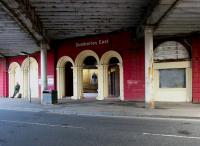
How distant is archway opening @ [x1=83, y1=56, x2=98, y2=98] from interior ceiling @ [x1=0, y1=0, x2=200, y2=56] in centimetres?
336

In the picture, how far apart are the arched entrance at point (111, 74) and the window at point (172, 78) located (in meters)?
3.25

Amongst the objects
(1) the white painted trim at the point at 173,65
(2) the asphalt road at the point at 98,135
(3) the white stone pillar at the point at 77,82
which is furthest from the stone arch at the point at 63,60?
(2) the asphalt road at the point at 98,135

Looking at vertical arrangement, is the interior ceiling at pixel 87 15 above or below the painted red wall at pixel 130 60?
above

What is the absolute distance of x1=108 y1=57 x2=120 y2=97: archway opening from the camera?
30.0 m

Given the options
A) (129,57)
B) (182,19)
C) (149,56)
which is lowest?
(149,56)

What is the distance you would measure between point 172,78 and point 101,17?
683 centimetres

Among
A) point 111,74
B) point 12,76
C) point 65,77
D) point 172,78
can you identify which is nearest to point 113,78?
point 111,74

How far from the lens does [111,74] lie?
30.7m

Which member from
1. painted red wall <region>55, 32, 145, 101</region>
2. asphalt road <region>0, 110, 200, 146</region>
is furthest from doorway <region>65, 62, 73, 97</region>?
asphalt road <region>0, 110, 200, 146</region>

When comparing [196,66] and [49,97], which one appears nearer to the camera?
[196,66]

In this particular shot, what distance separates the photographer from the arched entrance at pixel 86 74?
30969 millimetres

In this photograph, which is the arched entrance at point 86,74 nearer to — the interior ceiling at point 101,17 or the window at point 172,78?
the interior ceiling at point 101,17

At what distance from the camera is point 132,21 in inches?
989

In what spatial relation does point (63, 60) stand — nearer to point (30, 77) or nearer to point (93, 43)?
point (93, 43)
